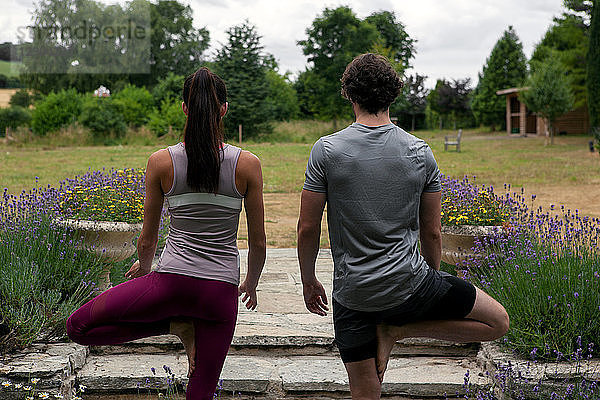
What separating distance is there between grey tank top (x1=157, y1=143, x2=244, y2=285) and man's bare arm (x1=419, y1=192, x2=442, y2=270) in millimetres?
710

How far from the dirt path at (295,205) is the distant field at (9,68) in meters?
48.0

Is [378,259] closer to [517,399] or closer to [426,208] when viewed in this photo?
[426,208]

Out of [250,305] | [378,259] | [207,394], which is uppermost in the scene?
[378,259]

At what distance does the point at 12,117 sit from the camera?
34.1 metres

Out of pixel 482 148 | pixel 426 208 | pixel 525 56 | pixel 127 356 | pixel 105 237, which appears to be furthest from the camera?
pixel 525 56

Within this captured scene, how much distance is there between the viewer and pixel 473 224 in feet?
16.4

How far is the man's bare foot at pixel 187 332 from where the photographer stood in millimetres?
2455

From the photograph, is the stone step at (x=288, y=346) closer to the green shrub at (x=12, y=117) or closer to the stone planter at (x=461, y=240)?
the stone planter at (x=461, y=240)

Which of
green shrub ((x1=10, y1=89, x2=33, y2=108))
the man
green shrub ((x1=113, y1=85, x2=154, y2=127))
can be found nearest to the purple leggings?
the man

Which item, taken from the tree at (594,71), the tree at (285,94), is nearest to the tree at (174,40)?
the tree at (285,94)

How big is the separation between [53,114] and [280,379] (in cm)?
3424

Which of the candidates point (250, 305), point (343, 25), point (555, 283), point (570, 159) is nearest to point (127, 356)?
point (250, 305)

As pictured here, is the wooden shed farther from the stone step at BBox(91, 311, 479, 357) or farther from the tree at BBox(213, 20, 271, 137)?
the stone step at BBox(91, 311, 479, 357)

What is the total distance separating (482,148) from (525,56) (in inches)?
885
